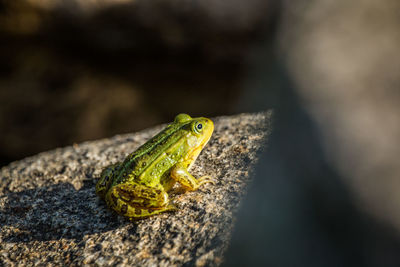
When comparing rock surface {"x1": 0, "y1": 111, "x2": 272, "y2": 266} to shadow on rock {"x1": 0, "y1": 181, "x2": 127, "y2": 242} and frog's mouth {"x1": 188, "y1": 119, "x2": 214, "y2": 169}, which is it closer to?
shadow on rock {"x1": 0, "y1": 181, "x2": 127, "y2": 242}

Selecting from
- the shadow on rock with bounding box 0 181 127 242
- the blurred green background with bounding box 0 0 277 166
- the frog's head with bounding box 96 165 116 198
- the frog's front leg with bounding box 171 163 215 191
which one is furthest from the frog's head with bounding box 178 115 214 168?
the blurred green background with bounding box 0 0 277 166

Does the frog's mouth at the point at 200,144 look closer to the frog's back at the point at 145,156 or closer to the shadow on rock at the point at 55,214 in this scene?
the frog's back at the point at 145,156

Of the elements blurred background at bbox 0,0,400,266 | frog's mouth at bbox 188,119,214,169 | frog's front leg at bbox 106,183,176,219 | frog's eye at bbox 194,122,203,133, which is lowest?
frog's front leg at bbox 106,183,176,219

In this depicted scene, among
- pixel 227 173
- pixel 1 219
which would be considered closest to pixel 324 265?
pixel 227 173

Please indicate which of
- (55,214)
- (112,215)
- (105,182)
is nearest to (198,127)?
(105,182)

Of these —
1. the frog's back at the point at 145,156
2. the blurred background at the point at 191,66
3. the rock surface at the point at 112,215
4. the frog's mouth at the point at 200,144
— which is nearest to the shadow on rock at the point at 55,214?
the rock surface at the point at 112,215

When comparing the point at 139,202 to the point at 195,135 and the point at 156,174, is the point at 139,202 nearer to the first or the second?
the point at 156,174

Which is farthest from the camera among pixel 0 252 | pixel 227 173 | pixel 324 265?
pixel 227 173

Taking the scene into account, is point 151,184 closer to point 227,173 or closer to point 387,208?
point 227,173
